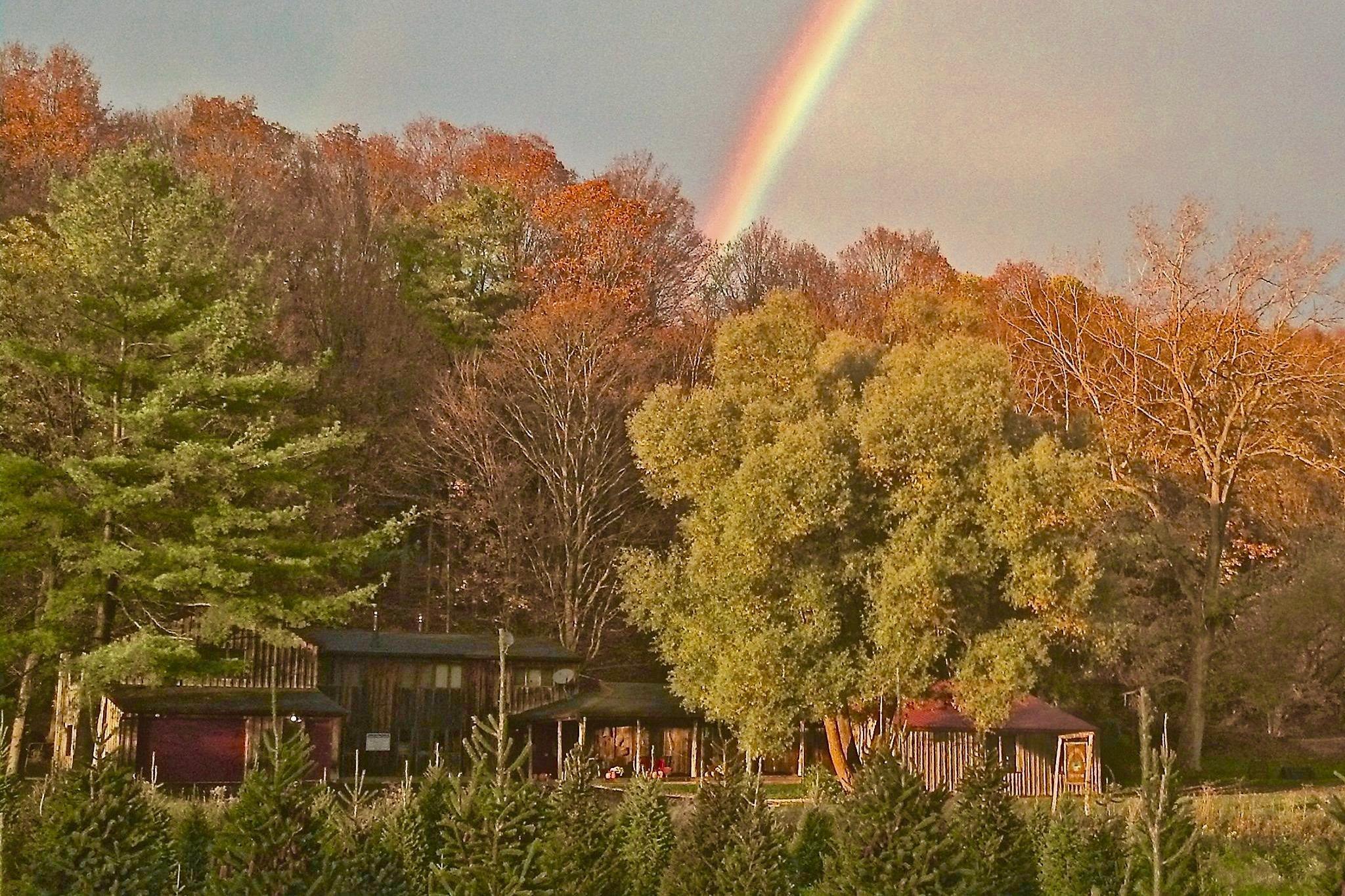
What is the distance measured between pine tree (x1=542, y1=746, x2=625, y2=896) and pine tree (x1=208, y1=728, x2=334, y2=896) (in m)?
2.31

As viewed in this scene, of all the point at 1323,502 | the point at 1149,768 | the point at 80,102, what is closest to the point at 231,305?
the point at 1149,768

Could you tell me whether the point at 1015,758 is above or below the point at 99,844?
below

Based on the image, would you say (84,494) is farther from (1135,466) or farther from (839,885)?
(1135,466)

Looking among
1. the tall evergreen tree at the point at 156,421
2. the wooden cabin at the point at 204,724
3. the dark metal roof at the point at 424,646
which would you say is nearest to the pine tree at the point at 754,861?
the tall evergreen tree at the point at 156,421

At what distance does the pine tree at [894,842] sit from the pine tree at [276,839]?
5063 mm

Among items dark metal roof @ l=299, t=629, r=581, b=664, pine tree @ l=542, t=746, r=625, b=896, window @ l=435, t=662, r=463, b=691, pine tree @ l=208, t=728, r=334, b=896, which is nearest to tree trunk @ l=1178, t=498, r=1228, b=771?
dark metal roof @ l=299, t=629, r=581, b=664

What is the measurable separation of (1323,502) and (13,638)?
44005mm

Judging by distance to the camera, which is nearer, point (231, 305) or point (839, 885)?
point (839, 885)

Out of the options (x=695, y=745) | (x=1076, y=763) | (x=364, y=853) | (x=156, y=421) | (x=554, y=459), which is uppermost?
(x=554, y=459)

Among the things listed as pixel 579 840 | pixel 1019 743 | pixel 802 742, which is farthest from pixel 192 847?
pixel 1019 743

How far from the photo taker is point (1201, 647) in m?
44.9

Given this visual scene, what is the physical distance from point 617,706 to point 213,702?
12.9 m

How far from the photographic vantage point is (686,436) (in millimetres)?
36469

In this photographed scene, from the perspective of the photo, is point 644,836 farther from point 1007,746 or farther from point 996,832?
point 1007,746
